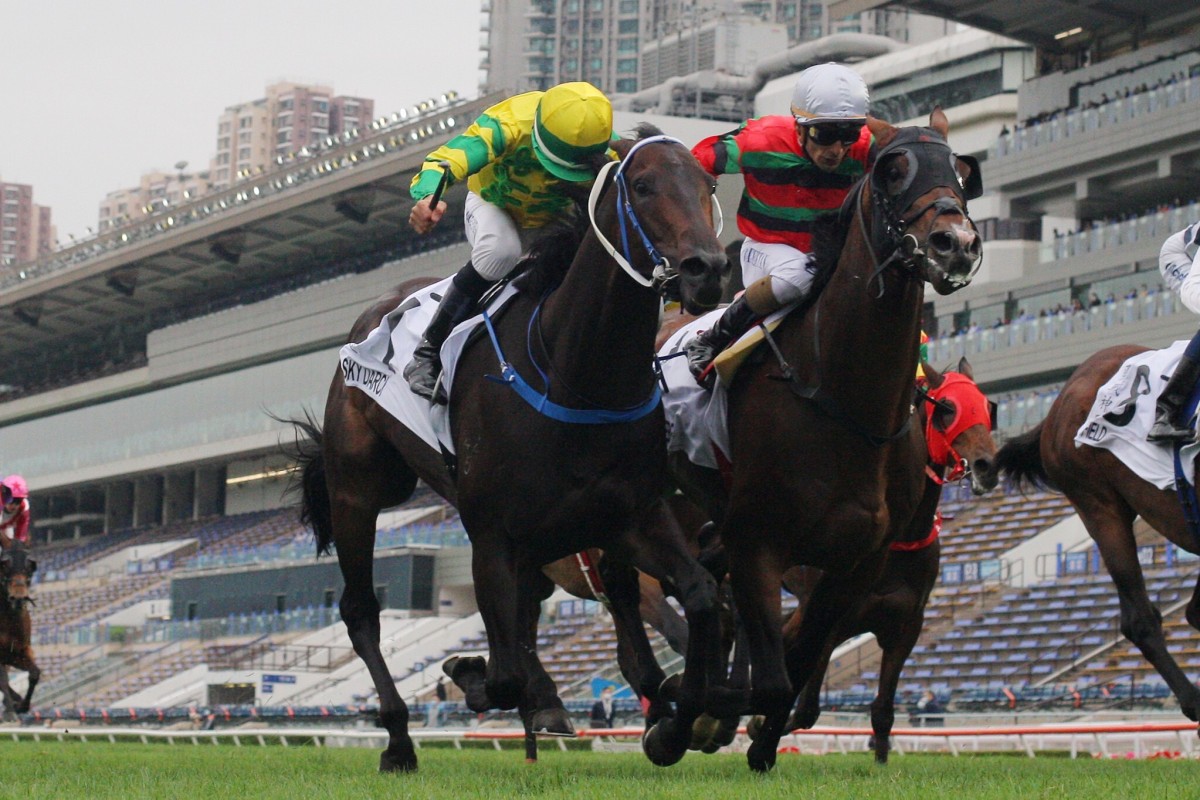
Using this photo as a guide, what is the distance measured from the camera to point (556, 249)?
21.6ft

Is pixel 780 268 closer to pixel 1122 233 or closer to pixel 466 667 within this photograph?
pixel 466 667

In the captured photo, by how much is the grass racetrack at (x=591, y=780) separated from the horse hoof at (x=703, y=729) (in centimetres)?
14

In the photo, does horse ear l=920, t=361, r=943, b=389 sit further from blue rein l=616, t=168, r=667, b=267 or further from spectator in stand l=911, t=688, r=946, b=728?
spectator in stand l=911, t=688, r=946, b=728

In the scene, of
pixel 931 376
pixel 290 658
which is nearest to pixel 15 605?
pixel 931 376

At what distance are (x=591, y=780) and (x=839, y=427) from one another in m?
1.50

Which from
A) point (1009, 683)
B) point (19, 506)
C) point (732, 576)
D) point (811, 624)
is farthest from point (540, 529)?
point (1009, 683)

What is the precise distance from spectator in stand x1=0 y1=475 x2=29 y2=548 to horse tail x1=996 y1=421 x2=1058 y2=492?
6.20 m

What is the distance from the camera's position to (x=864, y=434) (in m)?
6.02

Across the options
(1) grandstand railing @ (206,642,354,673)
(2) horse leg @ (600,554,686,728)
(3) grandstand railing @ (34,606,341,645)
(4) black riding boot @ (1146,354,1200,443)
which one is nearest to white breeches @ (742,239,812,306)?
(2) horse leg @ (600,554,686,728)

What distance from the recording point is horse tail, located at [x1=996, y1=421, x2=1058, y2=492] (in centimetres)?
984

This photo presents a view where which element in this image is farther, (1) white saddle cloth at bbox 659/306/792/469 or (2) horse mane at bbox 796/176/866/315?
(1) white saddle cloth at bbox 659/306/792/469

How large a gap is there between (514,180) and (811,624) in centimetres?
217

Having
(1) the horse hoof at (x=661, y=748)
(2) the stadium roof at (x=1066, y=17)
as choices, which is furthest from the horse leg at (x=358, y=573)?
(2) the stadium roof at (x=1066, y=17)

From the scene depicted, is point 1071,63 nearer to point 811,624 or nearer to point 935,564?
point 935,564
